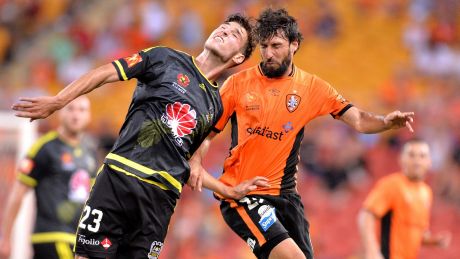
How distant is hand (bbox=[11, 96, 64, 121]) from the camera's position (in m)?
4.83

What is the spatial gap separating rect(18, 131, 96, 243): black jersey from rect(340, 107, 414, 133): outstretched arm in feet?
8.95

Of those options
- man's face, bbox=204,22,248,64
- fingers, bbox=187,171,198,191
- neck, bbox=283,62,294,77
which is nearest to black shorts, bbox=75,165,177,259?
fingers, bbox=187,171,198,191

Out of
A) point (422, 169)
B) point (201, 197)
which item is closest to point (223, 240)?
point (201, 197)

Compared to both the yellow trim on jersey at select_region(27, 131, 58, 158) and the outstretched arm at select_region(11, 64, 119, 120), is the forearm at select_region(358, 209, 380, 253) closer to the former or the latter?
the yellow trim on jersey at select_region(27, 131, 58, 158)

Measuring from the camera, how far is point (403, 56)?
16719mm

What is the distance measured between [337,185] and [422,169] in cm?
529

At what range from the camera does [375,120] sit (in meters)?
6.28

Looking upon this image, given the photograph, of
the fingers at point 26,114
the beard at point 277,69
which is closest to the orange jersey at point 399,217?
the beard at point 277,69

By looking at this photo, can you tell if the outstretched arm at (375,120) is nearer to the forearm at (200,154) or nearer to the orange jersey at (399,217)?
the forearm at (200,154)

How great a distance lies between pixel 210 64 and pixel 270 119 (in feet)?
2.00

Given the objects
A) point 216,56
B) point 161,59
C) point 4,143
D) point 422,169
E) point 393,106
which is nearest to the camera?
point 161,59

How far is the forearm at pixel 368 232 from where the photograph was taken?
25.6 feet

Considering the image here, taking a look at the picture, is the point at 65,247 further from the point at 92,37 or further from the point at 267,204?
the point at 92,37

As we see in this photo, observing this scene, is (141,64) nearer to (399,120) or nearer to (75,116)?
(399,120)
